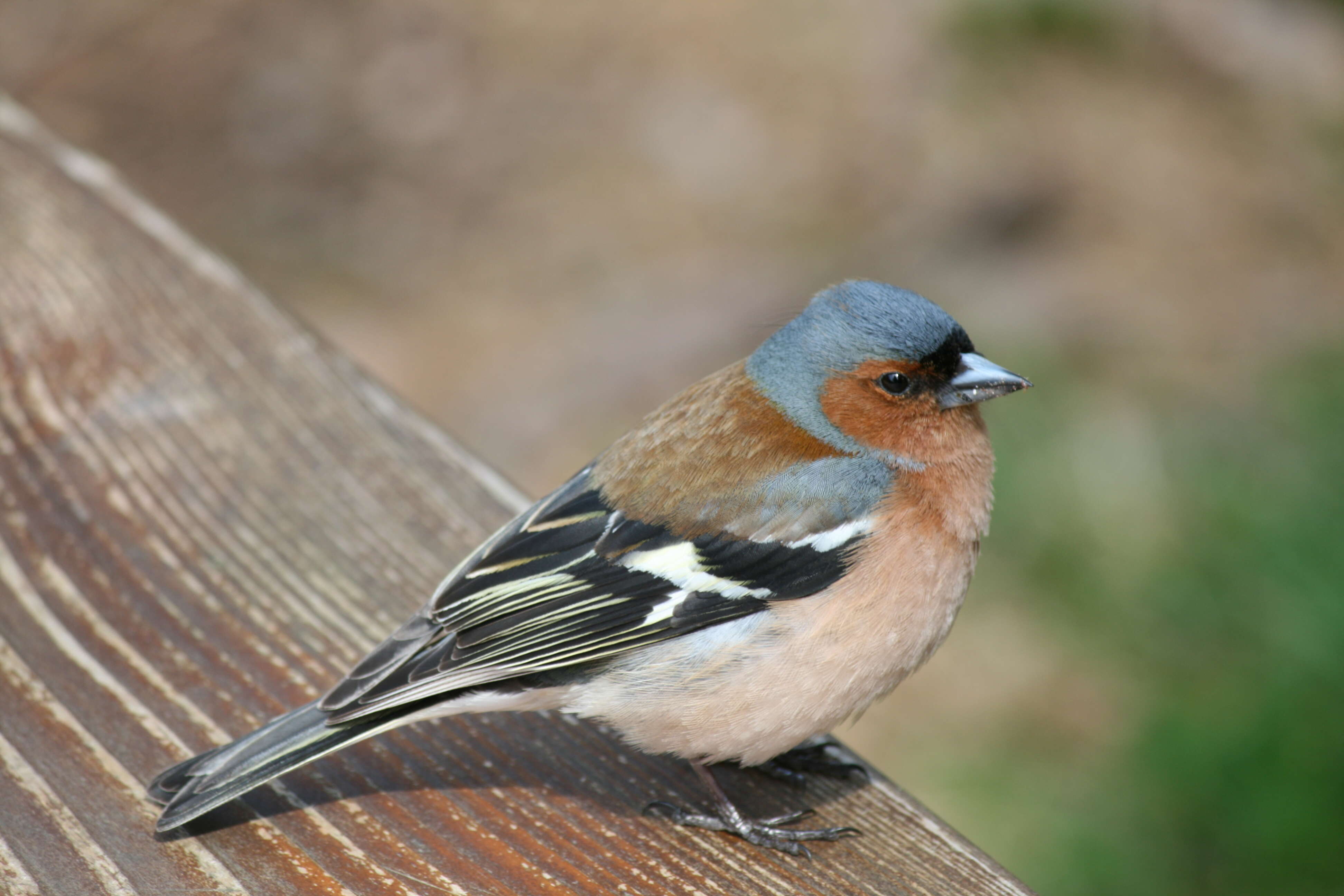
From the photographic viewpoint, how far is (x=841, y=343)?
2898mm

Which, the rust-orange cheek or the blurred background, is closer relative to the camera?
the rust-orange cheek

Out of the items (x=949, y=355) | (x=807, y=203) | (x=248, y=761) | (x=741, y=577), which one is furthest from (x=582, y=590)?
(x=807, y=203)

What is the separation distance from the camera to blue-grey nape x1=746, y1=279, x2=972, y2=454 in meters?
2.82

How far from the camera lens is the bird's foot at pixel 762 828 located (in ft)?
7.30

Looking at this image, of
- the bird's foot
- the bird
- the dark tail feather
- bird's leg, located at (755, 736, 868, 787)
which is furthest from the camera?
bird's leg, located at (755, 736, 868, 787)

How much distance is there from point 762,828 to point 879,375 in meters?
1.03

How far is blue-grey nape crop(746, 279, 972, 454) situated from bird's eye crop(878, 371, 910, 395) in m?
0.04

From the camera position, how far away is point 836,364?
2.89 m

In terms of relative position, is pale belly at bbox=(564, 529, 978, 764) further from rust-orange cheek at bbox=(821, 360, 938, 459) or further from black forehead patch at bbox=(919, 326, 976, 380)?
black forehead patch at bbox=(919, 326, 976, 380)

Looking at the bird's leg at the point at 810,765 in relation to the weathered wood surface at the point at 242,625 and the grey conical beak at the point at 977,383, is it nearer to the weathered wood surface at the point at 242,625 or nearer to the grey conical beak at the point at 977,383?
the weathered wood surface at the point at 242,625

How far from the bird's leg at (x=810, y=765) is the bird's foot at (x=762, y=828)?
17 cm

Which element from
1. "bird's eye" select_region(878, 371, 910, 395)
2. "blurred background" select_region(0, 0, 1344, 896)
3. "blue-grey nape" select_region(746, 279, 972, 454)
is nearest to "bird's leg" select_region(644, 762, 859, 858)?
"blue-grey nape" select_region(746, 279, 972, 454)

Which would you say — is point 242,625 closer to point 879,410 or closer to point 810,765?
point 810,765

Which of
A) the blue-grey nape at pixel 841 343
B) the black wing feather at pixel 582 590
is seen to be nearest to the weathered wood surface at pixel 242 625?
the black wing feather at pixel 582 590
